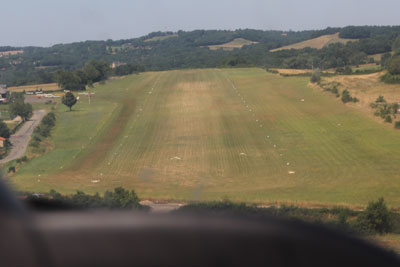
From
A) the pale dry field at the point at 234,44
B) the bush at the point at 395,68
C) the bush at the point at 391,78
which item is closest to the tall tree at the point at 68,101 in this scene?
the bush at the point at 391,78

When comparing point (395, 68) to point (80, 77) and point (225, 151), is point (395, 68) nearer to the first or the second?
point (225, 151)

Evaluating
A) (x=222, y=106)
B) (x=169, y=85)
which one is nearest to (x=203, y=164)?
(x=222, y=106)

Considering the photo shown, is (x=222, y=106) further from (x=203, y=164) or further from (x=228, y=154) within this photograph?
(x=203, y=164)

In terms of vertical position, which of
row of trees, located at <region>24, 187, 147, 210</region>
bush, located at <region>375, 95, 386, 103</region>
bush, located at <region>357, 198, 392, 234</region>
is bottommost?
bush, located at <region>375, 95, 386, 103</region>

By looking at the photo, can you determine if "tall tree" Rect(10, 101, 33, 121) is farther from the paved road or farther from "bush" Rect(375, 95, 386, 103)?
"bush" Rect(375, 95, 386, 103)

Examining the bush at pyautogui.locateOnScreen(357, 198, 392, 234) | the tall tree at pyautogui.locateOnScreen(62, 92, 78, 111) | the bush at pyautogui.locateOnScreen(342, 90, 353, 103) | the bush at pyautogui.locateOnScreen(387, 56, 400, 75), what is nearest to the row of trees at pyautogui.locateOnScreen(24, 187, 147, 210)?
the bush at pyautogui.locateOnScreen(357, 198, 392, 234)
